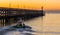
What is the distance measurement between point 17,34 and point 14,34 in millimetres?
261

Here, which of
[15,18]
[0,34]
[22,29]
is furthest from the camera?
[15,18]

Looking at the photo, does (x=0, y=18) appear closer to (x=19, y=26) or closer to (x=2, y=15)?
(x=2, y=15)

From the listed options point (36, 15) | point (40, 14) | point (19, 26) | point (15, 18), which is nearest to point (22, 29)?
point (19, 26)

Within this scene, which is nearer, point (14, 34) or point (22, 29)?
point (14, 34)

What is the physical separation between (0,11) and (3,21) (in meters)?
1.69

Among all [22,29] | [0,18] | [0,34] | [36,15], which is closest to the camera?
[0,34]

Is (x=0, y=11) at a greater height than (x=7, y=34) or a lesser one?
greater

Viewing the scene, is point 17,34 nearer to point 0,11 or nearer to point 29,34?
point 29,34

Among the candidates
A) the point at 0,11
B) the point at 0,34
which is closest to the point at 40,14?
the point at 0,11

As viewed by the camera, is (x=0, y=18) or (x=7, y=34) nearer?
(x=7, y=34)

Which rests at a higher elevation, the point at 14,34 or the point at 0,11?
the point at 0,11

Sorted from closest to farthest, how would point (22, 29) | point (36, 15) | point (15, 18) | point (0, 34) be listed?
point (0, 34)
point (22, 29)
point (15, 18)
point (36, 15)

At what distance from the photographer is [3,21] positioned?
2791cm

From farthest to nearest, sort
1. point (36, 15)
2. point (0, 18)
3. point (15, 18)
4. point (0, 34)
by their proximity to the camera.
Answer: point (36, 15), point (15, 18), point (0, 18), point (0, 34)
